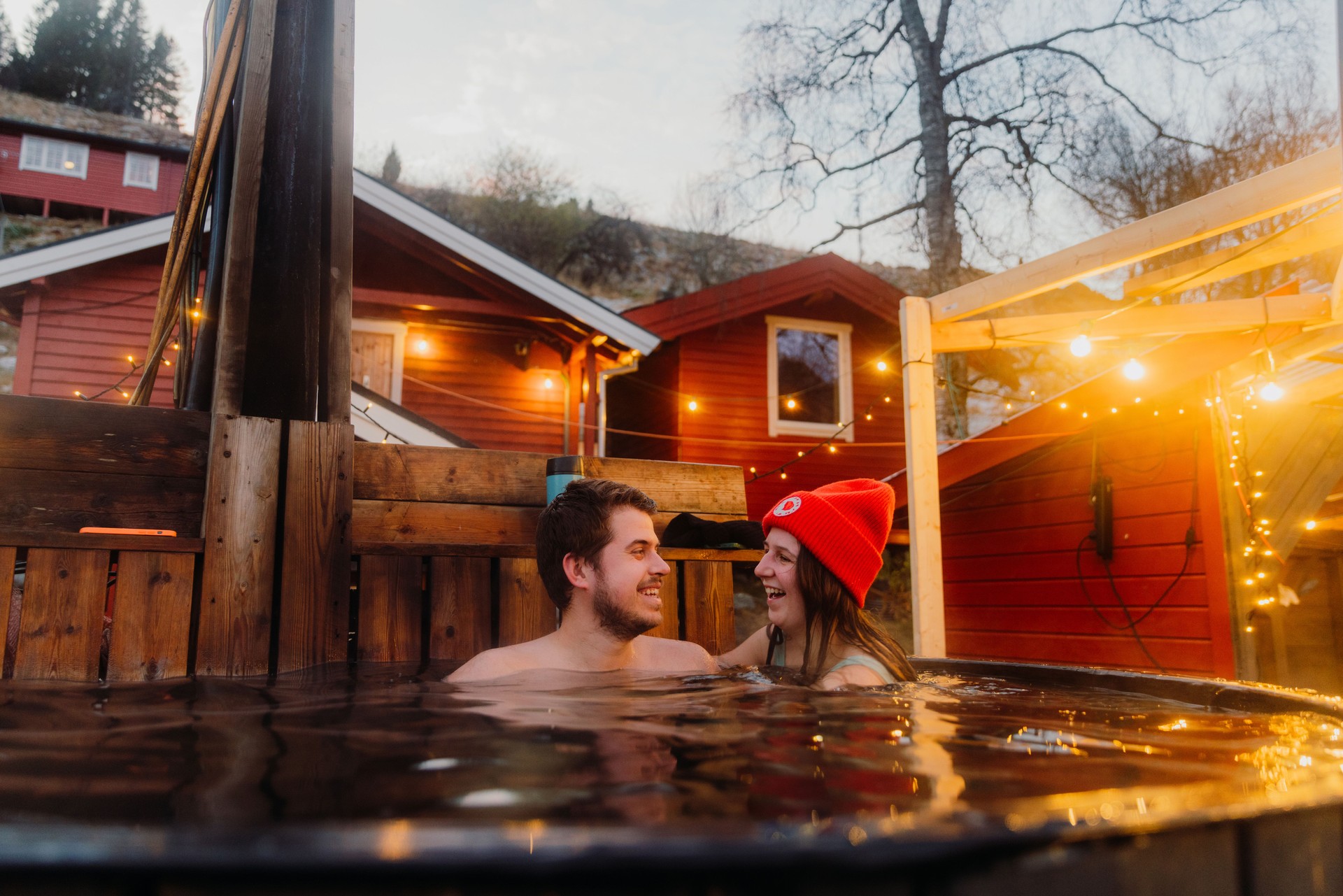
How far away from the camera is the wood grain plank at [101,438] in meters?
2.39

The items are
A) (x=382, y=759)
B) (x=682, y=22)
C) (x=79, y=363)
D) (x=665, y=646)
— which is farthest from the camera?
(x=682, y=22)

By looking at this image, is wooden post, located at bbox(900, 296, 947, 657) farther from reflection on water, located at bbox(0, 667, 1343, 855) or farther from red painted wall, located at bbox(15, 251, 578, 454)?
red painted wall, located at bbox(15, 251, 578, 454)

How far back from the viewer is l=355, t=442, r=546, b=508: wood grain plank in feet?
9.89

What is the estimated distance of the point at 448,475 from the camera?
3139mm

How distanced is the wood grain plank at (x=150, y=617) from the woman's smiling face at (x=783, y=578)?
184 cm

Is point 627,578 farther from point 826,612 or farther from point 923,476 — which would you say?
point 923,476

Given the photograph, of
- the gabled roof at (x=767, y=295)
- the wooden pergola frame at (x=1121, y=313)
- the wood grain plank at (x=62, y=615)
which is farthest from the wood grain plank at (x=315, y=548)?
the gabled roof at (x=767, y=295)

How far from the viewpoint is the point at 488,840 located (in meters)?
0.58

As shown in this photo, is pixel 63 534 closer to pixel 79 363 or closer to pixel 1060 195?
pixel 79 363

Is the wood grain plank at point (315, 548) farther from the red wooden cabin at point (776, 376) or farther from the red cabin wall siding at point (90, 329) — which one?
the red wooden cabin at point (776, 376)

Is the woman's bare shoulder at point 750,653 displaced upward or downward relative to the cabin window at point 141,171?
downward

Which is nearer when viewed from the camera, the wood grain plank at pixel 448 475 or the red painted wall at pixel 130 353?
the wood grain plank at pixel 448 475

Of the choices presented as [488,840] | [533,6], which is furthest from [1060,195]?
[533,6]

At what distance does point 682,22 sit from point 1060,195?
2673 cm
